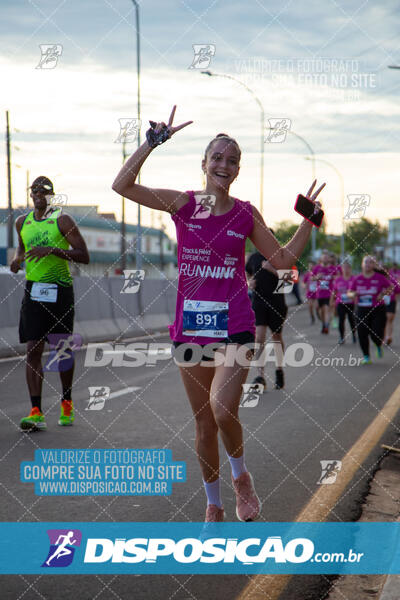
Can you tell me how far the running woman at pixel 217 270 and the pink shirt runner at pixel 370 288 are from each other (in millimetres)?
10004

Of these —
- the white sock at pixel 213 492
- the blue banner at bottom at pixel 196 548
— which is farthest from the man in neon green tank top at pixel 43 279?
the white sock at pixel 213 492

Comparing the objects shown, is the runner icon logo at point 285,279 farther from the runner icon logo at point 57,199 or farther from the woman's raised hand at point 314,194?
the woman's raised hand at point 314,194

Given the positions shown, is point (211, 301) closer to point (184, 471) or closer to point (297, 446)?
point (184, 471)

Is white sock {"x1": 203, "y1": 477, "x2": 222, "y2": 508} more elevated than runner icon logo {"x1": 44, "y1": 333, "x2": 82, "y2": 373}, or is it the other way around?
runner icon logo {"x1": 44, "y1": 333, "x2": 82, "y2": 373}

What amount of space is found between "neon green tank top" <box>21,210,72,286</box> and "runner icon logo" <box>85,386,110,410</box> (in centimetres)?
190

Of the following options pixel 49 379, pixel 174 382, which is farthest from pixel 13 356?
pixel 174 382

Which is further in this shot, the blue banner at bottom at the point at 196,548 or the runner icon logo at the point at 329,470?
the runner icon logo at the point at 329,470

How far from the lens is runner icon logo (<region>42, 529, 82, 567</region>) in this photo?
4078mm

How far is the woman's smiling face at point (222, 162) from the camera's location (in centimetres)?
438

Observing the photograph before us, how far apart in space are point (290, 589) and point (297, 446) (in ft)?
10.4

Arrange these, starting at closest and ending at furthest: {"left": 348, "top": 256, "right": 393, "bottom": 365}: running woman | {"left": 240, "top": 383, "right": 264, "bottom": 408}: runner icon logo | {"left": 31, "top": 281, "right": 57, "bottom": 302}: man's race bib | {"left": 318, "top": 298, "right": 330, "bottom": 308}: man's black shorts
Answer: {"left": 31, "top": 281, "right": 57, "bottom": 302}: man's race bib < {"left": 240, "top": 383, "right": 264, "bottom": 408}: runner icon logo < {"left": 348, "top": 256, "right": 393, "bottom": 365}: running woman < {"left": 318, "top": 298, "right": 330, "bottom": 308}: man's black shorts

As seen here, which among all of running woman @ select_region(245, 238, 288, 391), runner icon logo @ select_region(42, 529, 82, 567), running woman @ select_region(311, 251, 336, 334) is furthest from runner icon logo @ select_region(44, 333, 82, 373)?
running woman @ select_region(311, 251, 336, 334)

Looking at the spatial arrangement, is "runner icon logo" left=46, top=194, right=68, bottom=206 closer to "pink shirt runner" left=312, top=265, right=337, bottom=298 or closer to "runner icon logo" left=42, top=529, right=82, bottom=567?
"runner icon logo" left=42, top=529, right=82, bottom=567

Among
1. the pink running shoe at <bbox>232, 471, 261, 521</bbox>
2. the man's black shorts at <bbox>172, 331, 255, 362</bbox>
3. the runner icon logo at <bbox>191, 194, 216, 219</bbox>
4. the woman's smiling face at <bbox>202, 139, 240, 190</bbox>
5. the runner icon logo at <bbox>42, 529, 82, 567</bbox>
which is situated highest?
the woman's smiling face at <bbox>202, 139, 240, 190</bbox>
